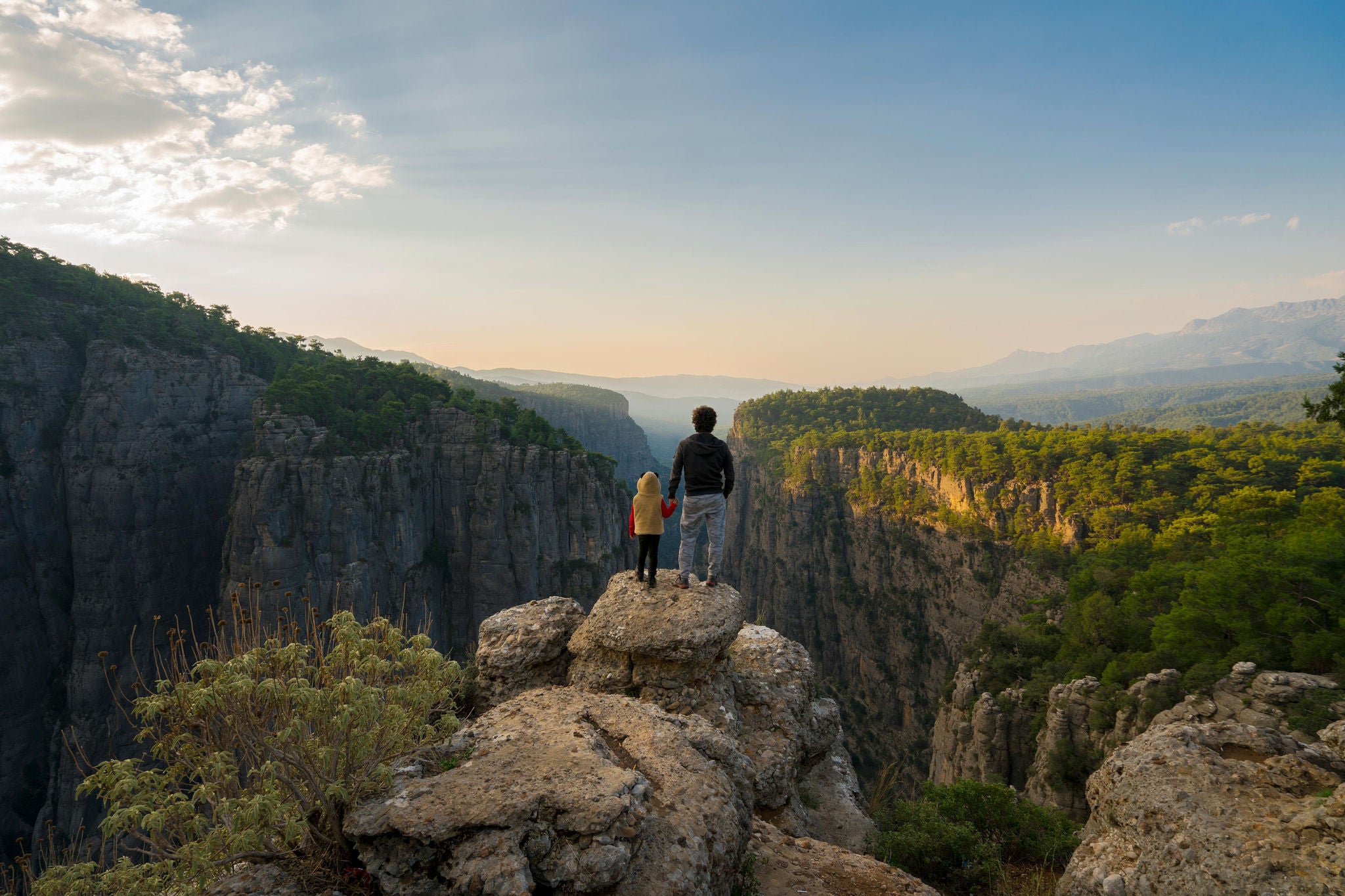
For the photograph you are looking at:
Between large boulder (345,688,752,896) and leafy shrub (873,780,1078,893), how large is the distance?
5409 millimetres

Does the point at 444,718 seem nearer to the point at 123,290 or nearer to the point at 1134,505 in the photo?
the point at 1134,505

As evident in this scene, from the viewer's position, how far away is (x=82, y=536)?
40.6m

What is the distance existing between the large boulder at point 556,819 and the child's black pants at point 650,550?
344 centimetres

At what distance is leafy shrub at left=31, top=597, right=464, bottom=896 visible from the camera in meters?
5.24

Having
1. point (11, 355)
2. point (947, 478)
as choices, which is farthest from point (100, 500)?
point (947, 478)

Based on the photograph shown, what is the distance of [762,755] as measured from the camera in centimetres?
1012

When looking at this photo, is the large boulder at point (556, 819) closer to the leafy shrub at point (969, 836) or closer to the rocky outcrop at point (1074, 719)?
the leafy shrub at point (969, 836)

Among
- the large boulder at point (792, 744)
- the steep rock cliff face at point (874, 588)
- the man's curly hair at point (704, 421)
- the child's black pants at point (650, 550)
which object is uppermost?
the man's curly hair at point (704, 421)

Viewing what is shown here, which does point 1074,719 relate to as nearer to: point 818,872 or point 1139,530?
point 818,872

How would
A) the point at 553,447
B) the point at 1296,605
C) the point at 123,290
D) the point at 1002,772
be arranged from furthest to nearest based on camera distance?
the point at 553,447 → the point at 123,290 → the point at 1002,772 → the point at 1296,605

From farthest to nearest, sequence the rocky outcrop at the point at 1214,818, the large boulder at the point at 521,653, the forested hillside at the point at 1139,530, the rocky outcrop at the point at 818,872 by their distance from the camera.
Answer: the forested hillside at the point at 1139,530 → the large boulder at the point at 521,653 → the rocky outcrop at the point at 818,872 → the rocky outcrop at the point at 1214,818

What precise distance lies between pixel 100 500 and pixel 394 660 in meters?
51.9

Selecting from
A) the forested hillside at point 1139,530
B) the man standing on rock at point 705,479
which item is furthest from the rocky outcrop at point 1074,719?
the man standing on rock at point 705,479

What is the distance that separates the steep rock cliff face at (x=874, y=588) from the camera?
53781 mm
